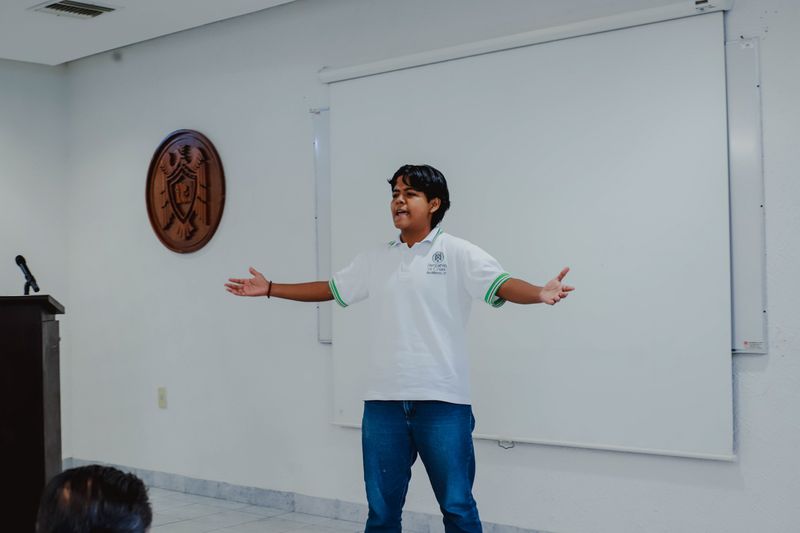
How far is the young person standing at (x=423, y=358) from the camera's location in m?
2.73

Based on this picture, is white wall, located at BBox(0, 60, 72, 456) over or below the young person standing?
over

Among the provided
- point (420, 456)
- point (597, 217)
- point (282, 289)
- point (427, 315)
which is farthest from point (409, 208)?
point (597, 217)

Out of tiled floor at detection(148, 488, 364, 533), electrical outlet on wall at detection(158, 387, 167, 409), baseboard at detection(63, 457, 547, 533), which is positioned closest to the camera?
baseboard at detection(63, 457, 547, 533)

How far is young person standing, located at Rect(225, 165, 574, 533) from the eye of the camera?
8.95ft

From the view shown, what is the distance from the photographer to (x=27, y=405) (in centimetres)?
352

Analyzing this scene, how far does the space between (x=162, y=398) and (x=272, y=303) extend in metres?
1.01

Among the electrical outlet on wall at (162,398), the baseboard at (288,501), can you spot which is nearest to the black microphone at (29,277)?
the electrical outlet on wall at (162,398)

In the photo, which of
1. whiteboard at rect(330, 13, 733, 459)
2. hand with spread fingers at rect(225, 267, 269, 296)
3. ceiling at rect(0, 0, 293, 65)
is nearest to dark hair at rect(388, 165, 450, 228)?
hand with spread fingers at rect(225, 267, 269, 296)

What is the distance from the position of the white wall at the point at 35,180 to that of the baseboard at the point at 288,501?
102 centimetres

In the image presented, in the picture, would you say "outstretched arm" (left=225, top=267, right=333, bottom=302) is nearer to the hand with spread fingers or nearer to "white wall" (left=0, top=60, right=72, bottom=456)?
the hand with spread fingers

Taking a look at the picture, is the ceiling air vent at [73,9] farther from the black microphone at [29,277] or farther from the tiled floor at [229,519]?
the tiled floor at [229,519]

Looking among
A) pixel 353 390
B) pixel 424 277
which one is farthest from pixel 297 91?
pixel 424 277

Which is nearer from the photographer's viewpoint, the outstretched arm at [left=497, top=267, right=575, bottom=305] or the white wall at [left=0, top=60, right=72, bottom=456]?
the outstretched arm at [left=497, top=267, right=575, bottom=305]

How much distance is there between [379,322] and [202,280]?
2229 millimetres
